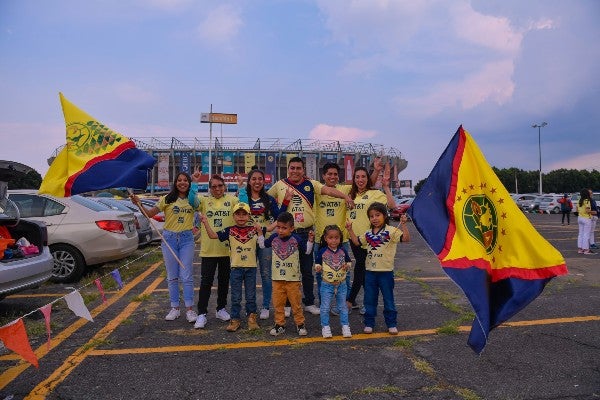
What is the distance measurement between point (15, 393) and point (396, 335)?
131 inches

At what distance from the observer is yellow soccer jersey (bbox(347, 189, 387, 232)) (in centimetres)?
506

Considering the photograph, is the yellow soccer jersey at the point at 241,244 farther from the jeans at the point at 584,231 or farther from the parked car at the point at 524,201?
the parked car at the point at 524,201

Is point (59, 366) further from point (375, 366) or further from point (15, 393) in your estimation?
point (375, 366)

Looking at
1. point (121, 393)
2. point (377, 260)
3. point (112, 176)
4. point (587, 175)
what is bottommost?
point (121, 393)

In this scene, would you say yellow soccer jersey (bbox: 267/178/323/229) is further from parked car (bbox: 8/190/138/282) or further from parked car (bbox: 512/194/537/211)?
parked car (bbox: 512/194/537/211)

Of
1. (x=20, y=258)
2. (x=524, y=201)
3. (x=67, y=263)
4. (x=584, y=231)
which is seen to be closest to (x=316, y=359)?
(x=20, y=258)

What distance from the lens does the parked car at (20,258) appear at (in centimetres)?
488

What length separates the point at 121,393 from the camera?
322 cm

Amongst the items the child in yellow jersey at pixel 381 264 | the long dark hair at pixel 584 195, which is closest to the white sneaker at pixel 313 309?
the child in yellow jersey at pixel 381 264

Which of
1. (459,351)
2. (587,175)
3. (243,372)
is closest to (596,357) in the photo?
(459,351)

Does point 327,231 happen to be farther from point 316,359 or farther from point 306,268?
point 316,359

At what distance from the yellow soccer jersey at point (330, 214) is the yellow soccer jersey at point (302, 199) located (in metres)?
0.15

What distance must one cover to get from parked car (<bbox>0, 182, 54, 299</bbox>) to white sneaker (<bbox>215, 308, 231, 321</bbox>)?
2.26m

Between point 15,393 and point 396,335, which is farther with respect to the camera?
point 396,335
